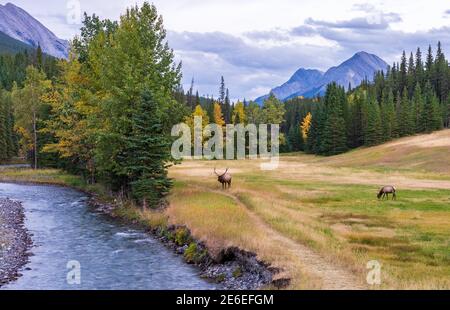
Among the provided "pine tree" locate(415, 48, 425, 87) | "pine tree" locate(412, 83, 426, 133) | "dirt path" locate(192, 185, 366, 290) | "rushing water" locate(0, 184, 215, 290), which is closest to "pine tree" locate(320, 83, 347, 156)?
"pine tree" locate(412, 83, 426, 133)

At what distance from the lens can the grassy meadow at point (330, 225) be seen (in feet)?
69.1

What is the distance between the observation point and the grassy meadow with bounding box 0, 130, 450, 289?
69.1 ft

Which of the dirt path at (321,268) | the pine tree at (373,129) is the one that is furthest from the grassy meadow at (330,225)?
the pine tree at (373,129)

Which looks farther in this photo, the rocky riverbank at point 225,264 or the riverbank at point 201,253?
the riverbank at point 201,253

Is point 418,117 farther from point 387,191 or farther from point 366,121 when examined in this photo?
point 387,191

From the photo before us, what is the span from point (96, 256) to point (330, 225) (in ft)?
49.6

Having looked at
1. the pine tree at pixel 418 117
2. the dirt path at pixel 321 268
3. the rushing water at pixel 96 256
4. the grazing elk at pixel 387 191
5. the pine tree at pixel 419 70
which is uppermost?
the pine tree at pixel 419 70

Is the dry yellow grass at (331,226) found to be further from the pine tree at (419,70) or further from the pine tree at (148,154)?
the pine tree at (419,70)

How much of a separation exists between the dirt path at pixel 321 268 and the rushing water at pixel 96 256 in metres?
4.57

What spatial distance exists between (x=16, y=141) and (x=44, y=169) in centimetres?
4351

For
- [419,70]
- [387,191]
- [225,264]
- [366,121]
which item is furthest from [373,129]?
[225,264]

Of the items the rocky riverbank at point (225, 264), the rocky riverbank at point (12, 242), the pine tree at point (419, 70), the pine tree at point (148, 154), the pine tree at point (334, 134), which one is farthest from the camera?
the pine tree at point (419, 70)

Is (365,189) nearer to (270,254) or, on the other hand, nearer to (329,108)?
(270,254)

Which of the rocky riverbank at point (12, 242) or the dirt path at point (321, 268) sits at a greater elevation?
the dirt path at point (321, 268)
